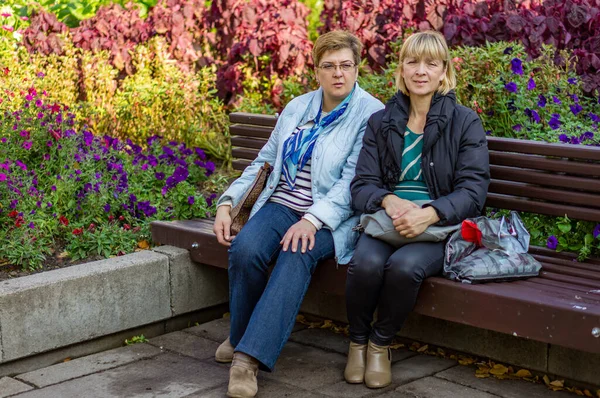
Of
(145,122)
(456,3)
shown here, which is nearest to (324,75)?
(456,3)

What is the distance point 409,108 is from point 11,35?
393 centimetres

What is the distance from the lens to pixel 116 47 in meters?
6.71

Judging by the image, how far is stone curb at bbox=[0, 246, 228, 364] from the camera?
13.0 ft

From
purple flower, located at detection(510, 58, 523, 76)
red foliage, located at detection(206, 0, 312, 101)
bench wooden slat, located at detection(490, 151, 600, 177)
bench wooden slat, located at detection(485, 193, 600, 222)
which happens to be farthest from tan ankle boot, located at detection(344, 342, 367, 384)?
red foliage, located at detection(206, 0, 312, 101)

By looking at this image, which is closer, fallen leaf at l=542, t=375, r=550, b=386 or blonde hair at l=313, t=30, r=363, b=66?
fallen leaf at l=542, t=375, r=550, b=386

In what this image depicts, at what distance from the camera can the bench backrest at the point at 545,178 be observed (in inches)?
150

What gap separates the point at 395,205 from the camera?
3723 millimetres

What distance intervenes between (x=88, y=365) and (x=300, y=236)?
1.20m

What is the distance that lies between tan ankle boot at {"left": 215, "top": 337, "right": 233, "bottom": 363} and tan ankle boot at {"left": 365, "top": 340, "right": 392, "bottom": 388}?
678mm

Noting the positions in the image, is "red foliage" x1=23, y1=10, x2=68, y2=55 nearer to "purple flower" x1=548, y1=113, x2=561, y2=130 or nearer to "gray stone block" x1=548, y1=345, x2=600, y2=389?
"purple flower" x1=548, y1=113, x2=561, y2=130

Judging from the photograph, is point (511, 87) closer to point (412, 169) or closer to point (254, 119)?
point (412, 169)

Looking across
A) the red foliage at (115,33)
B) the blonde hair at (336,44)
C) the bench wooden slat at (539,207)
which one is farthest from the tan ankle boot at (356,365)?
the red foliage at (115,33)

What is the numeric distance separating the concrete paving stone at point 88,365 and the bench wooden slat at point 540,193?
1790 millimetres

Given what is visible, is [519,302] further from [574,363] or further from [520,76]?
[520,76]
